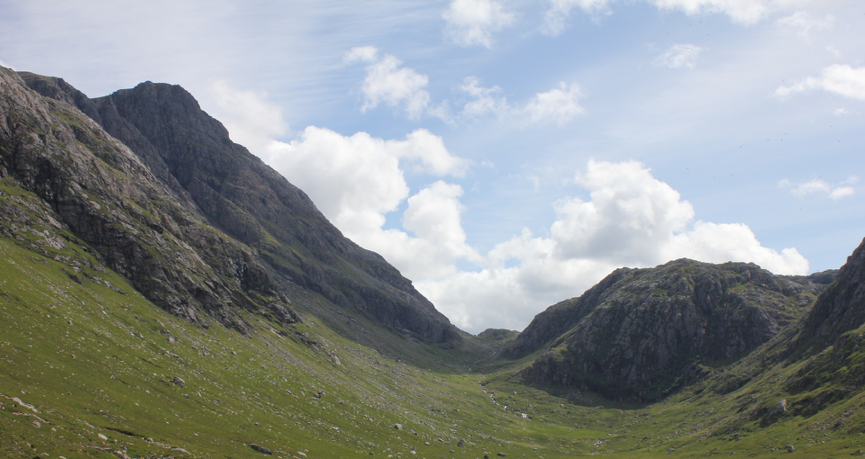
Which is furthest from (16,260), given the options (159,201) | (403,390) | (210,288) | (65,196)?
(403,390)

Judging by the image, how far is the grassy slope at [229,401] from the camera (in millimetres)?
48562

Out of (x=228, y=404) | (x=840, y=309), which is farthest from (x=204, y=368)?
(x=840, y=309)

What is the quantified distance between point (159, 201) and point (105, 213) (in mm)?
48400

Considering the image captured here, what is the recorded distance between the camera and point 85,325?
252 feet

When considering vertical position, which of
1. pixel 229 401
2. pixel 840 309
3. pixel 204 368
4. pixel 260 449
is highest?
pixel 840 309

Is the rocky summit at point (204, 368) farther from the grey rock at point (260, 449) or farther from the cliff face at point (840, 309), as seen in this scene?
the cliff face at point (840, 309)

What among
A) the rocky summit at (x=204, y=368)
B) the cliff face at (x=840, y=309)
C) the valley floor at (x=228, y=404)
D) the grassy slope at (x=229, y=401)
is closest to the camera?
the valley floor at (x=228, y=404)

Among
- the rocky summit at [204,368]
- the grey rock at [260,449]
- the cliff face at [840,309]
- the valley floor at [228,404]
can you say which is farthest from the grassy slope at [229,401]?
the cliff face at [840,309]

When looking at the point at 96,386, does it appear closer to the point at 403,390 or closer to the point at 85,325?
the point at 85,325

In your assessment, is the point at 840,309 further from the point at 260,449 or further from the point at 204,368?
the point at 204,368

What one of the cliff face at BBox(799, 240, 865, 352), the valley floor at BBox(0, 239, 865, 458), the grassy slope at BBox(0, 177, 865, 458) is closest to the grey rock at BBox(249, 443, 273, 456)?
the valley floor at BBox(0, 239, 865, 458)

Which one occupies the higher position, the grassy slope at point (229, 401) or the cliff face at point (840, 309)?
the cliff face at point (840, 309)

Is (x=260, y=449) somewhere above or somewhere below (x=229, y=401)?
above

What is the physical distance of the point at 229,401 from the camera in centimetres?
8069
